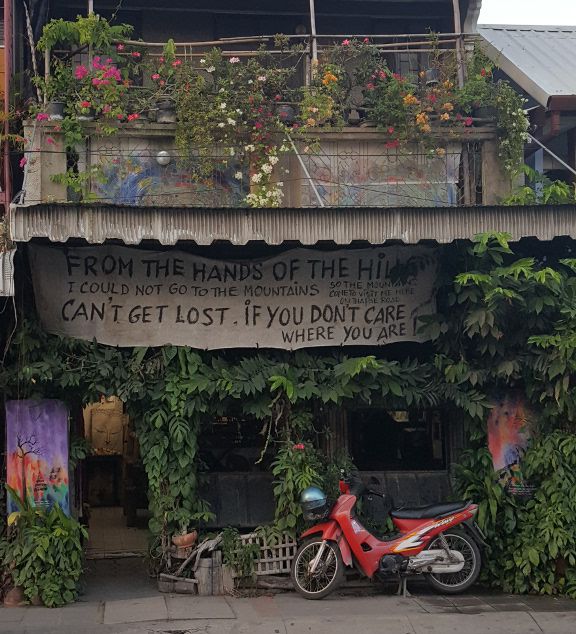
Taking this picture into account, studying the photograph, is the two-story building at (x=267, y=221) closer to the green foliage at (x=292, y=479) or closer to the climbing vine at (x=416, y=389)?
the climbing vine at (x=416, y=389)

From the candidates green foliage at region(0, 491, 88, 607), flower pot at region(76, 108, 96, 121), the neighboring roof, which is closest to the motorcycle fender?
green foliage at region(0, 491, 88, 607)

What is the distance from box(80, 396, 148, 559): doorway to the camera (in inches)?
507

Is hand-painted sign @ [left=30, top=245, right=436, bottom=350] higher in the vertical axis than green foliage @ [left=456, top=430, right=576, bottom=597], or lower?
higher

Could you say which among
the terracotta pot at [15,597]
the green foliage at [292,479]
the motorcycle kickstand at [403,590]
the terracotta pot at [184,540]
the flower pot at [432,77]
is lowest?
the motorcycle kickstand at [403,590]

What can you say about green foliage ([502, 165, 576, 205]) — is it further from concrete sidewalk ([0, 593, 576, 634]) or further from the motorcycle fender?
concrete sidewalk ([0, 593, 576, 634])

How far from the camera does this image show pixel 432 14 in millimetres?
12977

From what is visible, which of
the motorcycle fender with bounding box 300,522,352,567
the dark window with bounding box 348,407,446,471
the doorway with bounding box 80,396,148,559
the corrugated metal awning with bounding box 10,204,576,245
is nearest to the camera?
the corrugated metal awning with bounding box 10,204,576,245

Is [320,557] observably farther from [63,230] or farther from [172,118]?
[172,118]

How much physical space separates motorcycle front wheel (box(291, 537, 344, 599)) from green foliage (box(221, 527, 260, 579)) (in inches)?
20.7

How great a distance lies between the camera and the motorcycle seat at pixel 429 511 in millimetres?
9711

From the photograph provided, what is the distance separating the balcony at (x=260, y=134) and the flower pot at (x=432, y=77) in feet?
0.08

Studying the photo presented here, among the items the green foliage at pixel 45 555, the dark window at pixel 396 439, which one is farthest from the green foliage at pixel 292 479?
the green foliage at pixel 45 555

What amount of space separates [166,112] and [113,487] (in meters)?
8.66

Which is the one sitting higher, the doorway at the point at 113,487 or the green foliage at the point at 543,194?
the green foliage at the point at 543,194
